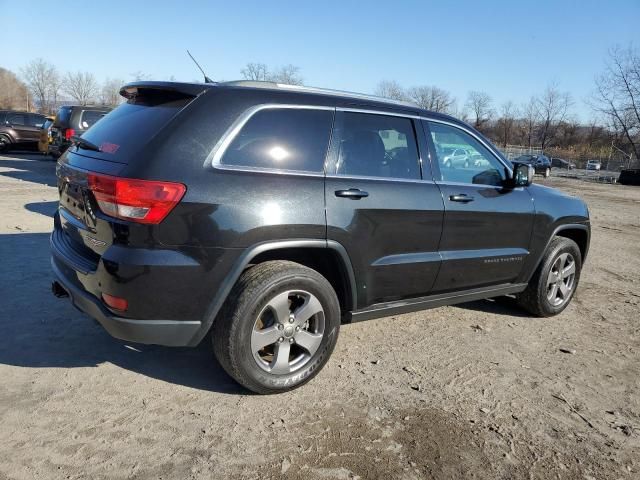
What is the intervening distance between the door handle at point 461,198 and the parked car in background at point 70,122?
11654 millimetres

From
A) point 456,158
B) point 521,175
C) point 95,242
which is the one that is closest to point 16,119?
point 95,242

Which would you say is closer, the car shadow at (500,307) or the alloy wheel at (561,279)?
the alloy wheel at (561,279)

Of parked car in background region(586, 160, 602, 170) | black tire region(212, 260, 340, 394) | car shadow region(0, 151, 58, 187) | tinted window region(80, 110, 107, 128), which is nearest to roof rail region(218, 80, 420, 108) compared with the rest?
black tire region(212, 260, 340, 394)

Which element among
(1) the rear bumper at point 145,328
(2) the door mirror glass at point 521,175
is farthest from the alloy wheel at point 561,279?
(1) the rear bumper at point 145,328

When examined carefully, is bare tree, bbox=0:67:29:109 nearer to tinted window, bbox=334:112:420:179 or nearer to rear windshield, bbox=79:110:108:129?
rear windshield, bbox=79:110:108:129

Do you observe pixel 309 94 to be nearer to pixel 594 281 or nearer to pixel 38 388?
pixel 38 388

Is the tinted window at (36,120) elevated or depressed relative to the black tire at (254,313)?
elevated

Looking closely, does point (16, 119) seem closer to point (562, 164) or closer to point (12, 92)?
point (562, 164)

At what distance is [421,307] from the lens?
3.78 metres

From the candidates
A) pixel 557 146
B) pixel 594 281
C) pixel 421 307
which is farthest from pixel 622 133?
pixel 421 307

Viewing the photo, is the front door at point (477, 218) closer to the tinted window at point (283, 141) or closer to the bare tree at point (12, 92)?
the tinted window at point (283, 141)

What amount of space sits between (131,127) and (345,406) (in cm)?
211

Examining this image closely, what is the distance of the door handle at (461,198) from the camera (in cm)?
376

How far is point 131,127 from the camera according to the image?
9.76ft
